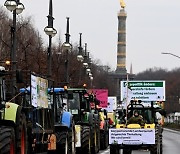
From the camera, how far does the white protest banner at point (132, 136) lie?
23188 mm

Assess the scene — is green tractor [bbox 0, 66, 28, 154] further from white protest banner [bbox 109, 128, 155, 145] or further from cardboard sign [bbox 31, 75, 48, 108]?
white protest banner [bbox 109, 128, 155, 145]

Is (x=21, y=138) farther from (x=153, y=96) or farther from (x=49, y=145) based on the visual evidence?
(x=153, y=96)

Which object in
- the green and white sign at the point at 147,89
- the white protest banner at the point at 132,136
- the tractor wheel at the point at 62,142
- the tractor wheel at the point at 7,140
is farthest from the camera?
the green and white sign at the point at 147,89

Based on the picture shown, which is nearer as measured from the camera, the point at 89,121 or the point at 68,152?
the point at 68,152

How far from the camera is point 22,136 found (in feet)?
49.0

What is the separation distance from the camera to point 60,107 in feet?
69.5

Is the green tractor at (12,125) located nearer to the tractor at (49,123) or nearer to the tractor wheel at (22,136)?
the tractor wheel at (22,136)

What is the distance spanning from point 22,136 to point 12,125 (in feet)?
3.19

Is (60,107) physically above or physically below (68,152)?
above

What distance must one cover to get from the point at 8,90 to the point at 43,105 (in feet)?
6.22

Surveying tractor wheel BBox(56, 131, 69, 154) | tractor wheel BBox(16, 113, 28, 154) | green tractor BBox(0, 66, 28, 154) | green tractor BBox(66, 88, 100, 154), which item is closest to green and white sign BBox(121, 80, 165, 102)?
green tractor BBox(66, 88, 100, 154)

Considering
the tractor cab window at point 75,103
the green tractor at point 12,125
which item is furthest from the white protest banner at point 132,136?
the green tractor at point 12,125

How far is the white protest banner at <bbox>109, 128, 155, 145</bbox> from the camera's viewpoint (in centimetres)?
2319

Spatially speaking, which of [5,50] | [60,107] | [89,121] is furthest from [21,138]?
[5,50]
